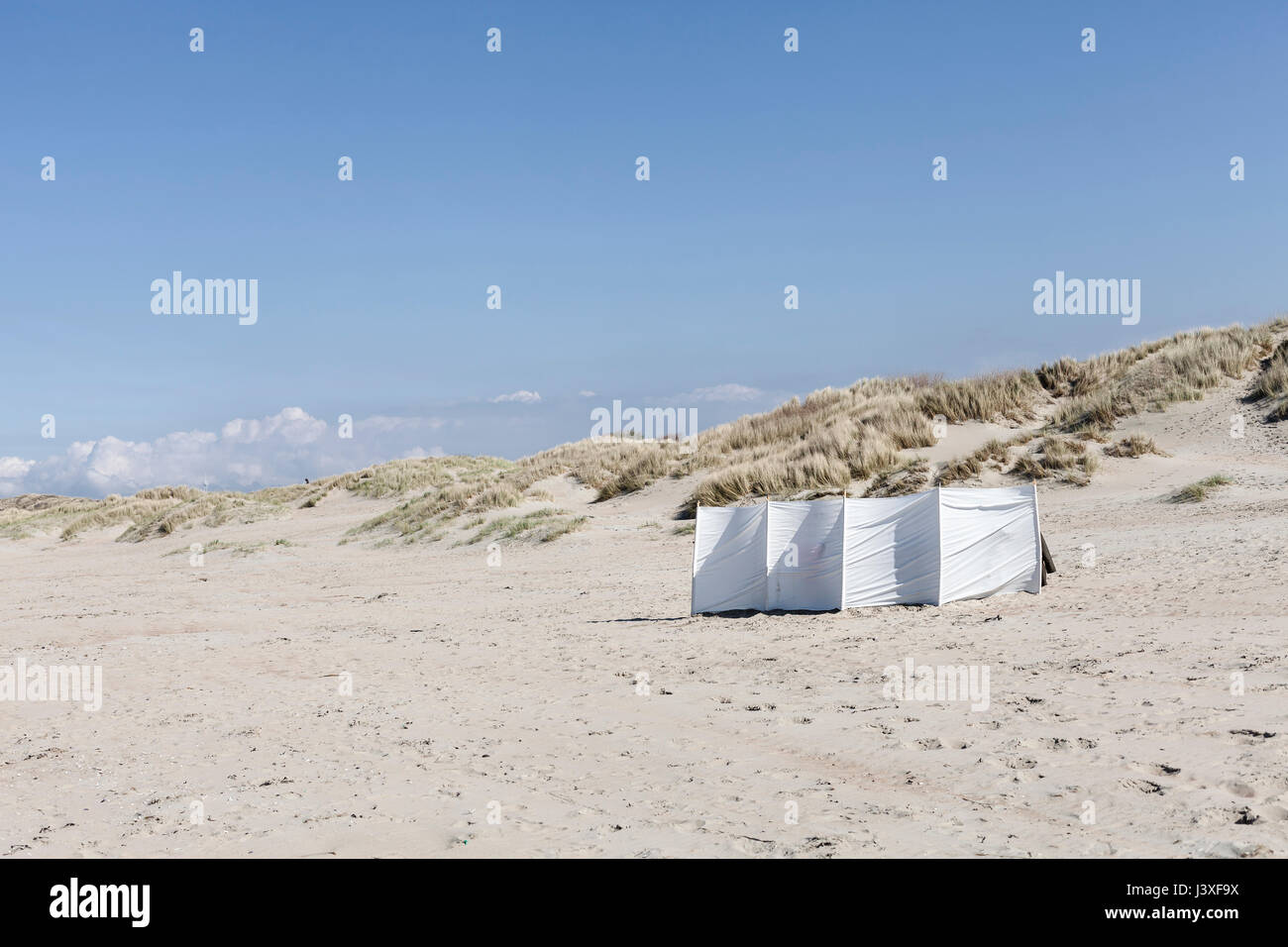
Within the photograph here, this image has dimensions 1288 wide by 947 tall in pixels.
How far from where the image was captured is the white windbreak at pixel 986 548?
1263 cm

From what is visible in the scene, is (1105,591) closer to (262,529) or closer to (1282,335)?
(1282,335)

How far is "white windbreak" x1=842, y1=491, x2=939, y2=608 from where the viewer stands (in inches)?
501

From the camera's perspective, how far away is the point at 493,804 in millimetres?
6250

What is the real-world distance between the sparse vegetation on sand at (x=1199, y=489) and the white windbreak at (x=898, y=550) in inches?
236

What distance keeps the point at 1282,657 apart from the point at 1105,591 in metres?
3.88

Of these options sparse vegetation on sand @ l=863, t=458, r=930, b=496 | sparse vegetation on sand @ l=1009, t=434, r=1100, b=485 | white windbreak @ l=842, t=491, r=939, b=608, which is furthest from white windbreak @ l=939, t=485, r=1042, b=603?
sparse vegetation on sand @ l=1009, t=434, r=1100, b=485

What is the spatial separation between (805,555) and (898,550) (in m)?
1.21

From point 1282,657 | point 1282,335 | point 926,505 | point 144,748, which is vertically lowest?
point 144,748

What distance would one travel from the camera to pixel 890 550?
1295 centimetres

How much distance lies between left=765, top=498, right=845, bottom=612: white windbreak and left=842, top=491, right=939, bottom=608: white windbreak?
173 millimetres

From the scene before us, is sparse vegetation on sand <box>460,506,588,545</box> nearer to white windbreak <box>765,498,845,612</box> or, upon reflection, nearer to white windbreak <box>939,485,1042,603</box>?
white windbreak <box>765,498,845,612</box>

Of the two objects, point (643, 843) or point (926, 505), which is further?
point (926, 505)

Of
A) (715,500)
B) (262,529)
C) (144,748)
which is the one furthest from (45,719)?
(262,529)
